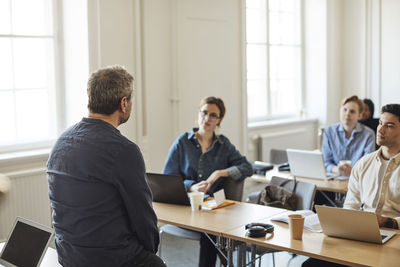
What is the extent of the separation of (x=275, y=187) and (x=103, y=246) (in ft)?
6.31

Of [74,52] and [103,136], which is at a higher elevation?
[74,52]

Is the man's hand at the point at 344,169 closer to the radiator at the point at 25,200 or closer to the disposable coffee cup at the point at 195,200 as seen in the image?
the disposable coffee cup at the point at 195,200

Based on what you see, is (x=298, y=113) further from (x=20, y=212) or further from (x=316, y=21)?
(x=20, y=212)

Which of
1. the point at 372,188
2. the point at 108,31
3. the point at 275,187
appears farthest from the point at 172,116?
the point at 372,188

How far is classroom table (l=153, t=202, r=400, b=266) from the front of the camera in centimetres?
266

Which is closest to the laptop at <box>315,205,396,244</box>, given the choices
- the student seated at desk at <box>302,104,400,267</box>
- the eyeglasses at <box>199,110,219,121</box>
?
the student seated at desk at <box>302,104,400,267</box>

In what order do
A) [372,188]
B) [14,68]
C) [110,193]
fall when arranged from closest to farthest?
[110,193]
[372,188]
[14,68]

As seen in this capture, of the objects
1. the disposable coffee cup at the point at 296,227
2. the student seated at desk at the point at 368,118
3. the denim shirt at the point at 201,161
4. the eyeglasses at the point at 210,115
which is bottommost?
the disposable coffee cup at the point at 296,227

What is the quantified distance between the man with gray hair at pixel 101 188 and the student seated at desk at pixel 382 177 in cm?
134

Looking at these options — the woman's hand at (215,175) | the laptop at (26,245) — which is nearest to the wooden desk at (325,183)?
the woman's hand at (215,175)

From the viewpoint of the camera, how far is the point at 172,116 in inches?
227

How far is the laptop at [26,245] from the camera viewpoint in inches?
102

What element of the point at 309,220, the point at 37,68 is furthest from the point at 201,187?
the point at 37,68

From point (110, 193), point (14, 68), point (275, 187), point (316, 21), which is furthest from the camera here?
point (316, 21)
